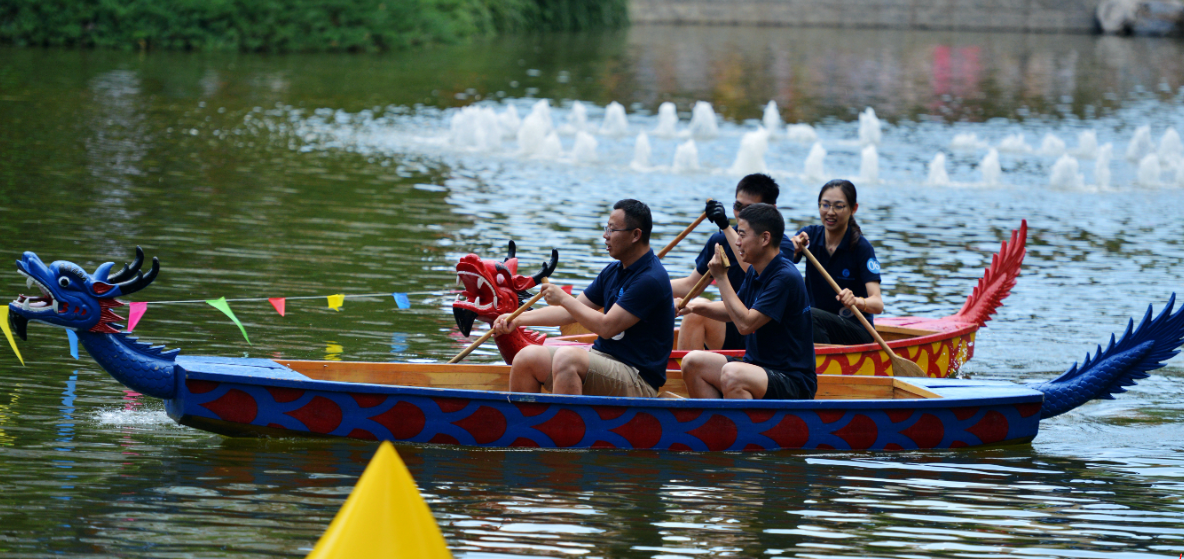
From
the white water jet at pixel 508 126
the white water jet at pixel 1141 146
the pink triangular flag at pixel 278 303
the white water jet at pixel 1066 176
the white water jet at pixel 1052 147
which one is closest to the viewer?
the pink triangular flag at pixel 278 303

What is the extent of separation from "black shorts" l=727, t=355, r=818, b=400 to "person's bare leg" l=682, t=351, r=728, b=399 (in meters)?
0.29

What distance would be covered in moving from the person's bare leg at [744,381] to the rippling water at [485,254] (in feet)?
1.35

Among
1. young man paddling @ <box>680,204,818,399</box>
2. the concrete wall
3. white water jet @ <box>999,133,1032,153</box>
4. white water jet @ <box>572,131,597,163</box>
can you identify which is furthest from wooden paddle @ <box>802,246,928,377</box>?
the concrete wall

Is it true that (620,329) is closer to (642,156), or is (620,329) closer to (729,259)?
(729,259)

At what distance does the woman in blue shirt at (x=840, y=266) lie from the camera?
9078 mm

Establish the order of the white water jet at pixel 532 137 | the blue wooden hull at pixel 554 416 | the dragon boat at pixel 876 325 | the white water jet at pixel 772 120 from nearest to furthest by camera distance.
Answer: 1. the blue wooden hull at pixel 554 416
2. the dragon boat at pixel 876 325
3. the white water jet at pixel 532 137
4. the white water jet at pixel 772 120

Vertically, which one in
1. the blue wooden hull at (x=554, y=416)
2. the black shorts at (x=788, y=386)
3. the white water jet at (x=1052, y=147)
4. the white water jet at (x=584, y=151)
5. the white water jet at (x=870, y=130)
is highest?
the white water jet at (x=870, y=130)

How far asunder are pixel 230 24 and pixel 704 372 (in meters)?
29.2

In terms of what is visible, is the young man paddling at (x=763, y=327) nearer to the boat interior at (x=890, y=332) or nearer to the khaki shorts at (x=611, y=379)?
the khaki shorts at (x=611, y=379)

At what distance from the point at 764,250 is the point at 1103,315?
5567 mm

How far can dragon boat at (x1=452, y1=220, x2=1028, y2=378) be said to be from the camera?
27.3 feet

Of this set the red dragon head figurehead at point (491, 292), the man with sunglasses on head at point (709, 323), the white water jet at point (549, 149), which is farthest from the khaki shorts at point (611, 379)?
the white water jet at point (549, 149)

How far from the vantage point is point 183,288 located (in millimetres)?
10797

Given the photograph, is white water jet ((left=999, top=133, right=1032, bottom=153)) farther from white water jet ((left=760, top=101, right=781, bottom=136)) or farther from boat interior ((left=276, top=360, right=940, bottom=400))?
boat interior ((left=276, top=360, right=940, bottom=400))
